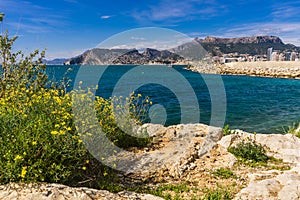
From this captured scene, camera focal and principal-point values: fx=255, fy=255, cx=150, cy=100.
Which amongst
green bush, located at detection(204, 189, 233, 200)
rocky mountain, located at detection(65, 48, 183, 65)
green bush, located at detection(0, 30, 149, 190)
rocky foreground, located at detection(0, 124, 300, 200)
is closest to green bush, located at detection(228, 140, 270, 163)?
rocky foreground, located at detection(0, 124, 300, 200)

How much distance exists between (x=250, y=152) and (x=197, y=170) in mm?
1779

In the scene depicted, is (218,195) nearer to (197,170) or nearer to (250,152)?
(197,170)

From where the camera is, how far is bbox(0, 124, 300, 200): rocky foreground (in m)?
3.95

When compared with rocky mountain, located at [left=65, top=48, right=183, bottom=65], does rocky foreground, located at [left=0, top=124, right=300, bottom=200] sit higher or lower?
lower

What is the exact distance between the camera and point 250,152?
22.4 ft

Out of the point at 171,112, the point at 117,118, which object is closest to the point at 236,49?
the point at 171,112

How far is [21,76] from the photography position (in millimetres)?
8156

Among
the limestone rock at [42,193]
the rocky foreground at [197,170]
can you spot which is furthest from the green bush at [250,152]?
the limestone rock at [42,193]

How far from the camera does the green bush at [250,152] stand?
670cm

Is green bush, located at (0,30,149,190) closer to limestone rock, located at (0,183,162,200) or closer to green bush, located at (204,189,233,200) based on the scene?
limestone rock, located at (0,183,162,200)

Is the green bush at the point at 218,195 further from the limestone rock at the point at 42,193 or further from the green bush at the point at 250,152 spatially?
the green bush at the point at 250,152

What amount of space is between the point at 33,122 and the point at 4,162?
0.75m

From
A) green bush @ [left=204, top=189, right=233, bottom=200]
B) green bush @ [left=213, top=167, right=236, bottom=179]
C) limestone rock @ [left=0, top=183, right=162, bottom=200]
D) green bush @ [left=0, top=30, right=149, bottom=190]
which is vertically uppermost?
green bush @ [left=0, top=30, right=149, bottom=190]

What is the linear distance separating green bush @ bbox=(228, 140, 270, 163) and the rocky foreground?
23 centimetres
